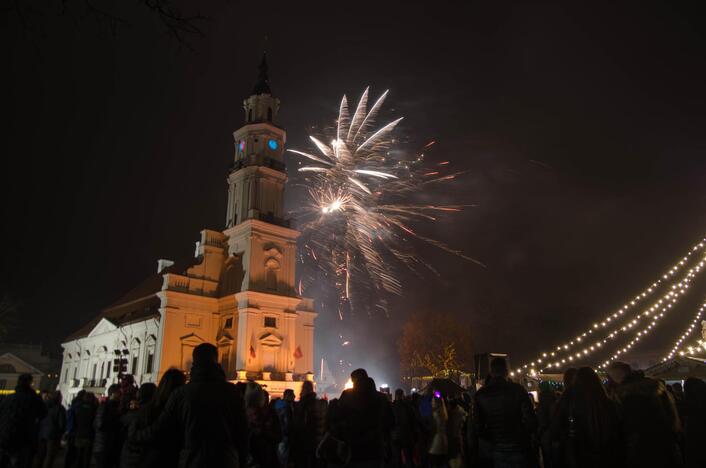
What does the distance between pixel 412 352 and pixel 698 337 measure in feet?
84.5

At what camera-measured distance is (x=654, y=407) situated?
513 cm

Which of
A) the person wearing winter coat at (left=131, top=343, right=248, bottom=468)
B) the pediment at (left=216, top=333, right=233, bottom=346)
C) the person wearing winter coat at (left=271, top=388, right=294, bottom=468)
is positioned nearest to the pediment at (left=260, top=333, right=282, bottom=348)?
the pediment at (left=216, top=333, right=233, bottom=346)

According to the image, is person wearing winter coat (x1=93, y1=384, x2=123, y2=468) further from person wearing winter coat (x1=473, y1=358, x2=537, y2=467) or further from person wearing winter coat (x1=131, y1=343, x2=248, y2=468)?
person wearing winter coat (x1=473, y1=358, x2=537, y2=467)

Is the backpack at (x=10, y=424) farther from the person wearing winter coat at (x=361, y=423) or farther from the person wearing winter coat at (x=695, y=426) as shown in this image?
the person wearing winter coat at (x=695, y=426)

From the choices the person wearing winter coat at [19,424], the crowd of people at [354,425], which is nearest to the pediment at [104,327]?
the person wearing winter coat at [19,424]

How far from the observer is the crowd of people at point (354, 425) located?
12.5ft

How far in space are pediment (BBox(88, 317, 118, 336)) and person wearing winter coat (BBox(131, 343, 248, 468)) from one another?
46.4 meters

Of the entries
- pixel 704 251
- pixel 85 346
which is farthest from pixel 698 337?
pixel 85 346

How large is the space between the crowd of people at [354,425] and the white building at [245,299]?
25.9 meters

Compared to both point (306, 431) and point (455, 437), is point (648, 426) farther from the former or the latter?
point (306, 431)

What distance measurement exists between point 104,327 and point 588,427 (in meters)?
51.4

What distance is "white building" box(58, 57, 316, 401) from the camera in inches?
1362

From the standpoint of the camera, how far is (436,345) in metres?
49.0

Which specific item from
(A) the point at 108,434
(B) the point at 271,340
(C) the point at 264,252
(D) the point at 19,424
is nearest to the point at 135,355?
(B) the point at 271,340
